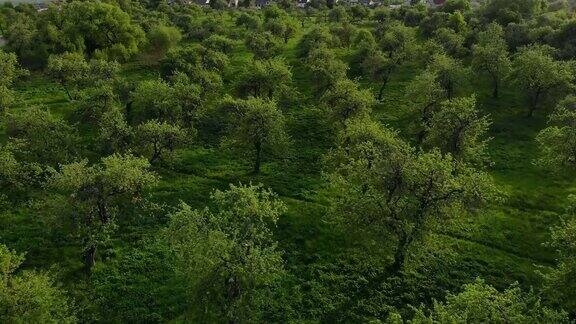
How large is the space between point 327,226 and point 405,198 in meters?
11.2

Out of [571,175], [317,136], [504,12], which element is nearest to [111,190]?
[317,136]

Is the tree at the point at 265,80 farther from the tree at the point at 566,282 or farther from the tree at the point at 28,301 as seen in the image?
the tree at the point at 566,282

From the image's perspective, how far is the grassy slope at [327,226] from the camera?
159ft

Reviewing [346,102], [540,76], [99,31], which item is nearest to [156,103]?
[346,102]

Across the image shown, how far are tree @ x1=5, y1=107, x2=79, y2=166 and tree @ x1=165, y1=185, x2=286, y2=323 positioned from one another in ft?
81.8

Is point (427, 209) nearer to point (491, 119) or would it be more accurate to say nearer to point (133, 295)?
point (133, 295)

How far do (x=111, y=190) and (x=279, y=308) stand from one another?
62.2 feet

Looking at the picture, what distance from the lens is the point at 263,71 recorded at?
Answer: 74.7 metres

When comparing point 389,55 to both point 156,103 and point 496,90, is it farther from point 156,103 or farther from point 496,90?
point 156,103

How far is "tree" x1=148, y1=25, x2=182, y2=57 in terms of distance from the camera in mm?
107000

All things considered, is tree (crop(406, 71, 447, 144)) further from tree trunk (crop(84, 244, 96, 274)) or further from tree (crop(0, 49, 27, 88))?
tree (crop(0, 49, 27, 88))

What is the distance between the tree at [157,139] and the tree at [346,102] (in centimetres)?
2108

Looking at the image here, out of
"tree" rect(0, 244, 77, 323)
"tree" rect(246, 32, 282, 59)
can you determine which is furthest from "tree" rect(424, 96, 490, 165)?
"tree" rect(246, 32, 282, 59)

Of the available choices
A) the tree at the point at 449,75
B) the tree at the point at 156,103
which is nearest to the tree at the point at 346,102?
the tree at the point at 449,75
